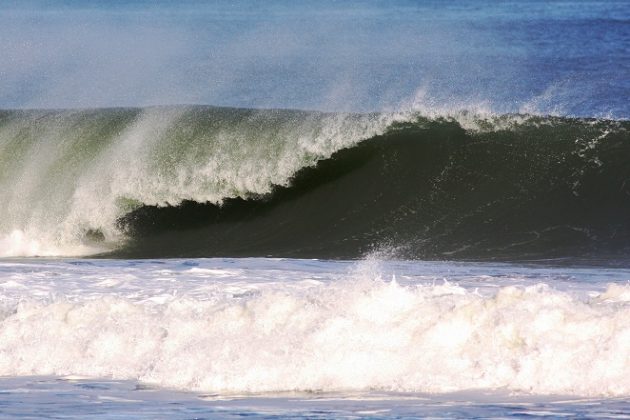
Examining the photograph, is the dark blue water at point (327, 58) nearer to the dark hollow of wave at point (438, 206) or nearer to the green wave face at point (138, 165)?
the dark hollow of wave at point (438, 206)

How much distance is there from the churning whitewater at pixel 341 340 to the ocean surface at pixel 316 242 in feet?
0.05

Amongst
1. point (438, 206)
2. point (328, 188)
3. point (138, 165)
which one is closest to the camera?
point (438, 206)

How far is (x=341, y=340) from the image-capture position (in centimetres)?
717

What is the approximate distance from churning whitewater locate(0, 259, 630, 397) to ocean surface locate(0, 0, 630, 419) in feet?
0.05

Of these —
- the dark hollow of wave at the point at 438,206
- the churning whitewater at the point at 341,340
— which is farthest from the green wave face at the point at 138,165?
the churning whitewater at the point at 341,340

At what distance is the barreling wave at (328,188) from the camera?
13516 millimetres

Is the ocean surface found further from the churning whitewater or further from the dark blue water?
the dark blue water

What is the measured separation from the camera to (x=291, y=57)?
3809cm

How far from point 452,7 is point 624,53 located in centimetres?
3094

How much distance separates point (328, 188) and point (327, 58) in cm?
2353

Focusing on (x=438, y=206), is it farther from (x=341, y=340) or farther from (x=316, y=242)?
(x=341, y=340)

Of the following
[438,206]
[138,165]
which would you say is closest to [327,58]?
[138,165]

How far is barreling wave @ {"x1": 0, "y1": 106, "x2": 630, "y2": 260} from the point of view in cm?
1352

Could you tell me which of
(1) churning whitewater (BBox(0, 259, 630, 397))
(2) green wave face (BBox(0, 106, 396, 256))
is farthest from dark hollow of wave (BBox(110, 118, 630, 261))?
(1) churning whitewater (BBox(0, 259, 630, 397))
